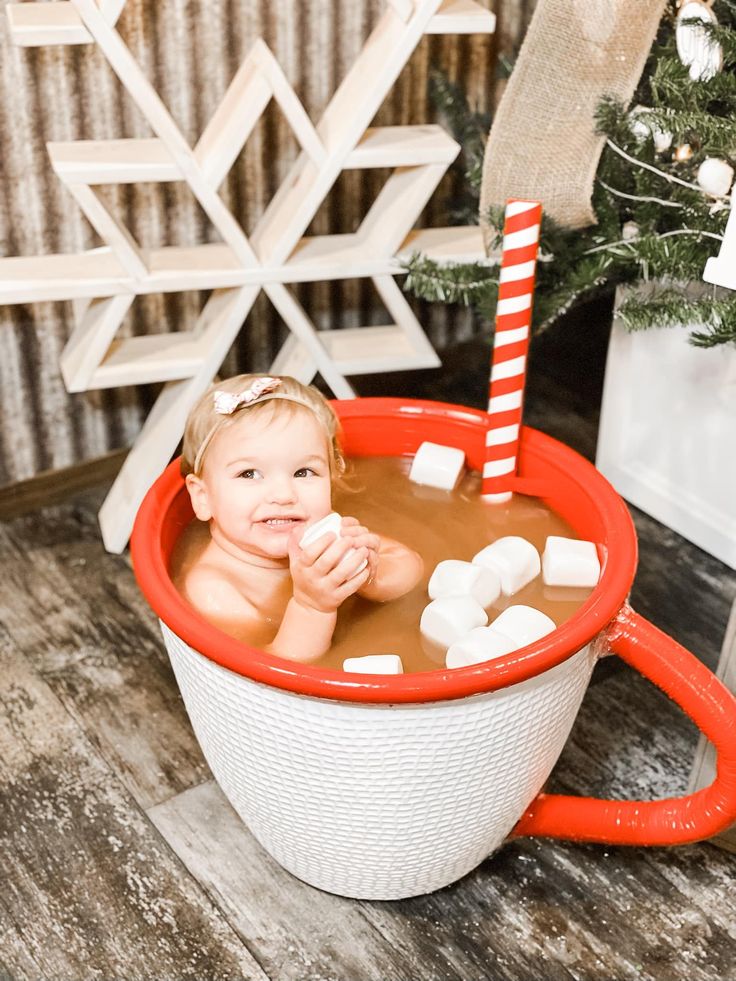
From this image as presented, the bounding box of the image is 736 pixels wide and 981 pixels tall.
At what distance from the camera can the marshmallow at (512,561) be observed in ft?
4.00

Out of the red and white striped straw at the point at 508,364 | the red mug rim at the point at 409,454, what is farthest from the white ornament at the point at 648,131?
the red mug rim at the point at 409,454

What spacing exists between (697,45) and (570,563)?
73 centimetres

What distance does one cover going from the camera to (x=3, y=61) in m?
1.60

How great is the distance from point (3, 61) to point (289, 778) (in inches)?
45.6

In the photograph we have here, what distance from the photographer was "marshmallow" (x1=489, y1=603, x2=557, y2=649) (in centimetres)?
108

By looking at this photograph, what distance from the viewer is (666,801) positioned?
1.15m

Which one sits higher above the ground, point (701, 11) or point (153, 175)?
point (701, 11)

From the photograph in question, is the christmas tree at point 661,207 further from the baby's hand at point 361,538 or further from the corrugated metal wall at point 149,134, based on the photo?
the baby's hand at point 361,538

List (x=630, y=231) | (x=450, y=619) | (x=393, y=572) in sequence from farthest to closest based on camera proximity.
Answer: (x=630, y=231), (x=393, y=572), (x=450, y=619)

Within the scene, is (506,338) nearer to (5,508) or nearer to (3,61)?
(3,61)

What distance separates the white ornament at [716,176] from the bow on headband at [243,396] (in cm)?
62

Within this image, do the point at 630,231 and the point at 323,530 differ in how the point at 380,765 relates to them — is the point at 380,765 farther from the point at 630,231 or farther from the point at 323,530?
the point at 630,231

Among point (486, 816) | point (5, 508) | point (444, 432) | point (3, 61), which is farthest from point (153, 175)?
point (486, 816)

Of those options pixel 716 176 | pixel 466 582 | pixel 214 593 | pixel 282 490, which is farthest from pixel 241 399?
pixel 716 176
